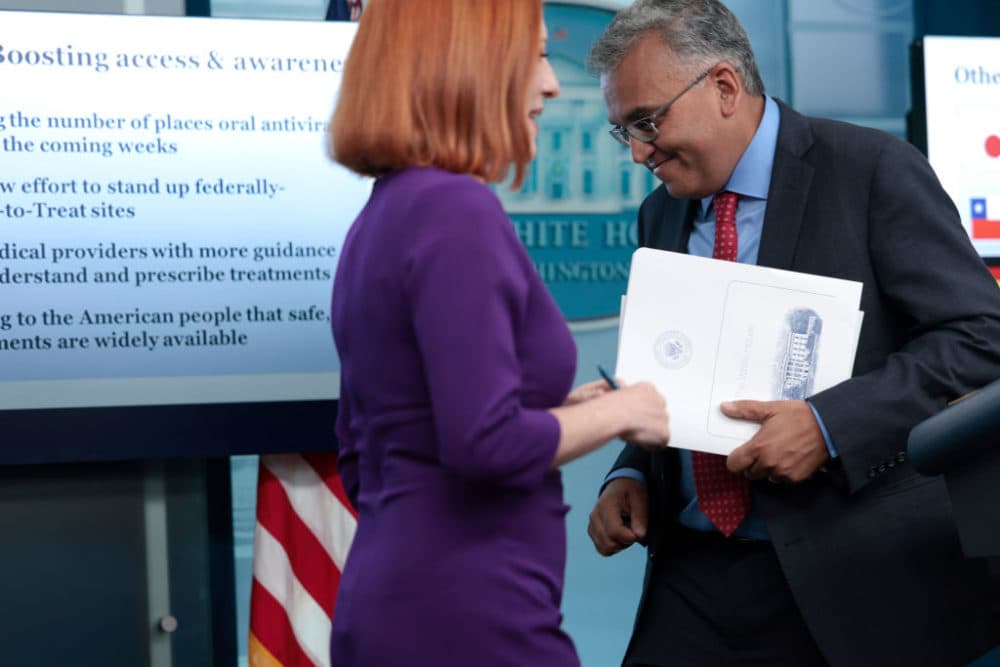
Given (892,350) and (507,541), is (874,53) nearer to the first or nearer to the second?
(892,350)

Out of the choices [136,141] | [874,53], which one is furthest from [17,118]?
[874,53]

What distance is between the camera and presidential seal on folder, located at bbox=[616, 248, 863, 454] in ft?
5.47

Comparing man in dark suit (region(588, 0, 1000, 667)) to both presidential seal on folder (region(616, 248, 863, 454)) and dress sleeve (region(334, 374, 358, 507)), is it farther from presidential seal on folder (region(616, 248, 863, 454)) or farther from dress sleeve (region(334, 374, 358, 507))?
dress sleeve (region(334, 374, 358, 507))

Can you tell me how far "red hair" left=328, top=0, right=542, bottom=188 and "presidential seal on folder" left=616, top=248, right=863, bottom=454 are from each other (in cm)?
49

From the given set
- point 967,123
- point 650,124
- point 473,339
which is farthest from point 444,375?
point 967,123

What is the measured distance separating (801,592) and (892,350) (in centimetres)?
40

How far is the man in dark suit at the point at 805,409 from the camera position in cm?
167

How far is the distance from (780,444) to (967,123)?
1.70m

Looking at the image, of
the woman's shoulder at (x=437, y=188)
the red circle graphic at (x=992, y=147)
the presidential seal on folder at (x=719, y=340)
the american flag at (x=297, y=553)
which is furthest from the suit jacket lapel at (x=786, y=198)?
the red circle graphic at (x=992, y=147)

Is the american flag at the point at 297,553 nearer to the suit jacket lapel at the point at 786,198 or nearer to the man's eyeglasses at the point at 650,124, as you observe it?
the man's eyeglasses at the point at 650,124

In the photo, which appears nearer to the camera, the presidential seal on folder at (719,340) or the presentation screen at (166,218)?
the presidential seal on folder at (719,340)

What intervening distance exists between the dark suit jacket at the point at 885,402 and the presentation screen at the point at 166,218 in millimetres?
1031

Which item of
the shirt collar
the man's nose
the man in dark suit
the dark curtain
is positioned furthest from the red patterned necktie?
the dark curtain

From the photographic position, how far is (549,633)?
123 centimetres
